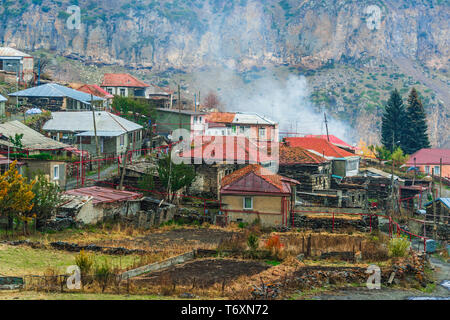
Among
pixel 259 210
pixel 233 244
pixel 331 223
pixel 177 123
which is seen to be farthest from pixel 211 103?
pixel 233 244

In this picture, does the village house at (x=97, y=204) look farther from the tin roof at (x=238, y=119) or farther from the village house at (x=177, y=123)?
the tin roof at (x=238, y=119)

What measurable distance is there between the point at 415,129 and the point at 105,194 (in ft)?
222

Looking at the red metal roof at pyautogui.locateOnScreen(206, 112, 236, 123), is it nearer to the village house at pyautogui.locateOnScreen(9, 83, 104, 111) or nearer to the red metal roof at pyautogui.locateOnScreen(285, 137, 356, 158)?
the red metal roof at pyautogui.locateOnScreen(285, 137, 356, 158)

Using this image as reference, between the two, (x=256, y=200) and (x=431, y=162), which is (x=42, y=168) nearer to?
(x=256, y=200)

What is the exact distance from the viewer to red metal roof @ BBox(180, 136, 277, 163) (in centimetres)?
4277

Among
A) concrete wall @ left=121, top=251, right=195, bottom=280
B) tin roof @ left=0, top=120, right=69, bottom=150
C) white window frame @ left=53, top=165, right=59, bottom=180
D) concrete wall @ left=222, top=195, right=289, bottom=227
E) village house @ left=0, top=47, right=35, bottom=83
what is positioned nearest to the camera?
concrete wall @ left=121, top=251, right=195, bottom=280

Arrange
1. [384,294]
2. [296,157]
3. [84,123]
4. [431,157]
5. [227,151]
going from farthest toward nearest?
[431,157]
[84,123]
[296,157]
[227,151]
[384,294]

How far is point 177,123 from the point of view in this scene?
62562 millimetres

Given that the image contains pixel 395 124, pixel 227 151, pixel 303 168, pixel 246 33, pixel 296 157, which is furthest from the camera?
pixel 246 33

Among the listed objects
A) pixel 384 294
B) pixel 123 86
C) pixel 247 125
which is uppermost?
pixel 123 86

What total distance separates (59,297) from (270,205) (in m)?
19.0

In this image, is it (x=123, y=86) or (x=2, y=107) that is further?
(x=123, y=86)

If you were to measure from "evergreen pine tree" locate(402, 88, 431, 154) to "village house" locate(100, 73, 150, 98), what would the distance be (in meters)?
37.7

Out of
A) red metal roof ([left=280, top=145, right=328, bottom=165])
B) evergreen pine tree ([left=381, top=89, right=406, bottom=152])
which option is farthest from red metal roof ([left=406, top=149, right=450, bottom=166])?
red metal roof ([left=280, top=145, right=328, bottom=165])
